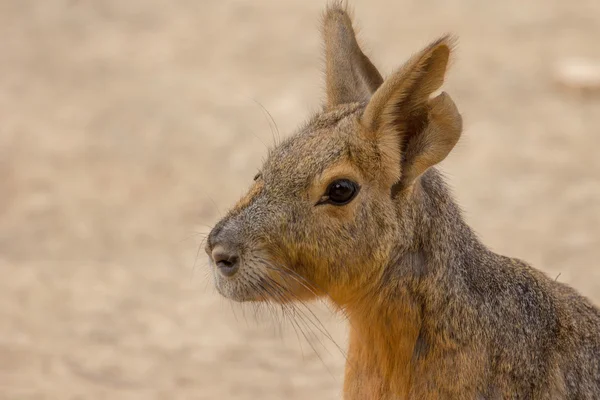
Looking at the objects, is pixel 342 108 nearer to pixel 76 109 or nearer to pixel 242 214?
pixel 242 214

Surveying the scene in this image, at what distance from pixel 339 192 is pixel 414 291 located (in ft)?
1.41

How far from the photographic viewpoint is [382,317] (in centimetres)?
378

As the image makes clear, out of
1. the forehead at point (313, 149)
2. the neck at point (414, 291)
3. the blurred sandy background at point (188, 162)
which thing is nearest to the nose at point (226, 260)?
the forehead at point (313, 149)

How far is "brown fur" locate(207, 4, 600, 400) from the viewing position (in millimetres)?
3619

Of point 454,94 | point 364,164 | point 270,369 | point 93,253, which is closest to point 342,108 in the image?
point 364,164

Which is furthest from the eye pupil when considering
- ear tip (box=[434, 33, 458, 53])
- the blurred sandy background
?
the blurred sandy background

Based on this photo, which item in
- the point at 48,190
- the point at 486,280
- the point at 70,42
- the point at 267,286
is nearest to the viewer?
the point at 267,286

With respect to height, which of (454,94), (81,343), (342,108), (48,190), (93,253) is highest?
(454,94)

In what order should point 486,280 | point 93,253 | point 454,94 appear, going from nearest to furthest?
1. point 486,280
2. point 93,253
3. point 454,94

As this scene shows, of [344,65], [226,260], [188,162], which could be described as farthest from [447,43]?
[188,162]

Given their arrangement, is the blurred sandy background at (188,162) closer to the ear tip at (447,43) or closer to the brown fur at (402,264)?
the brown fur at (402,264)

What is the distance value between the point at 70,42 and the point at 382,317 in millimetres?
7172

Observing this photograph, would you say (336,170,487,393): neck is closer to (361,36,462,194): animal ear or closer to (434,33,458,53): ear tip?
(361,36,462,194): animal ear

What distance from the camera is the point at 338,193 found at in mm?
3639
